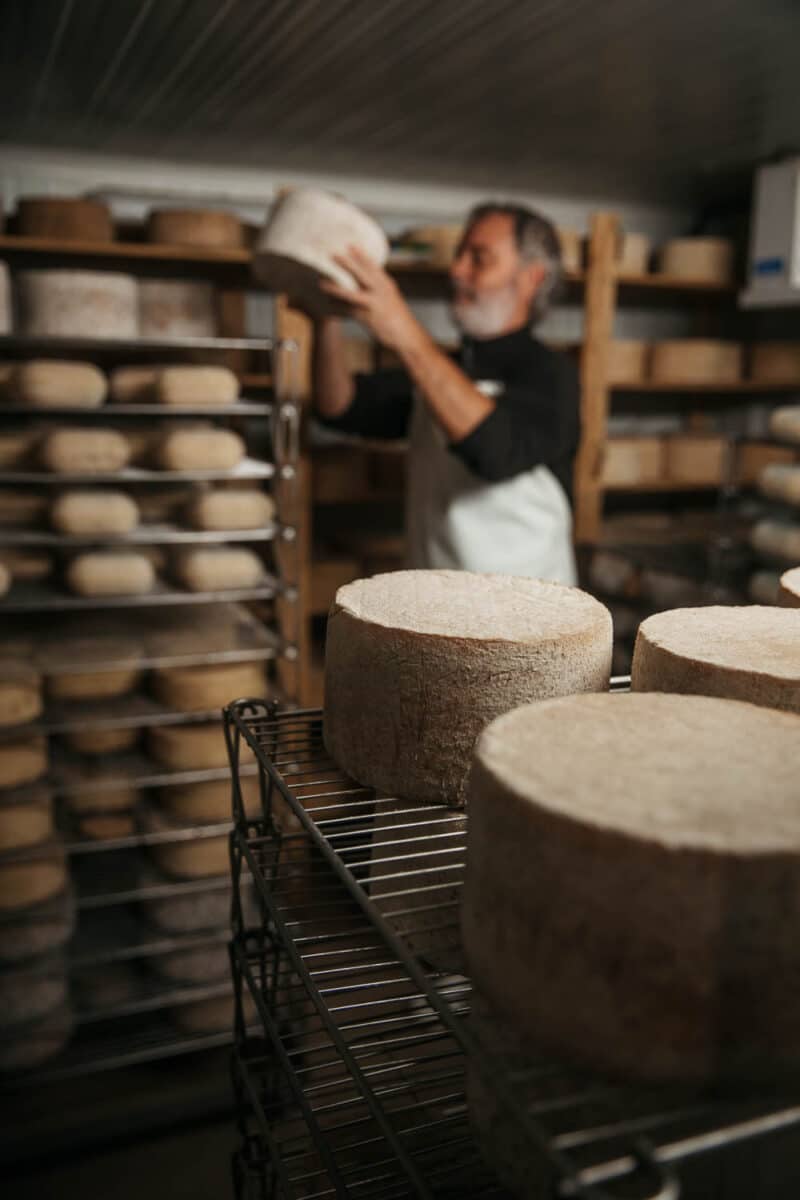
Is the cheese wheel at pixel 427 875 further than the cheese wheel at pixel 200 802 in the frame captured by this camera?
No

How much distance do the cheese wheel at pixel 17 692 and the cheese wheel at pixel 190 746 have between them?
1.01 ft

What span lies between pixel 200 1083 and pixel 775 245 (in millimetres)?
2976

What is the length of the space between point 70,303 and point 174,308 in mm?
358

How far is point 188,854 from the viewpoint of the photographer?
8.10ft

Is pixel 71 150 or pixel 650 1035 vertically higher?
pixel 71 150

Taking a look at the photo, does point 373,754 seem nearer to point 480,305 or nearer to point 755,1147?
point 755,1147

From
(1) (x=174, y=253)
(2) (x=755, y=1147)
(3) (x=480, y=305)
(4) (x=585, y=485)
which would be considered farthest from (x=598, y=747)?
(4) (x=585, y=485)

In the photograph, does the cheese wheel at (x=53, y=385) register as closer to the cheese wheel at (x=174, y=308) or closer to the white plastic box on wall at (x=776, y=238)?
the cheese wheel at (x=174, y=308)

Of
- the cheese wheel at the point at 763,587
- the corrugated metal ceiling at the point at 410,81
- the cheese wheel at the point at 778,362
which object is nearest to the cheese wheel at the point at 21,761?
A: the corrugated metal ceiling at the point at 410,81

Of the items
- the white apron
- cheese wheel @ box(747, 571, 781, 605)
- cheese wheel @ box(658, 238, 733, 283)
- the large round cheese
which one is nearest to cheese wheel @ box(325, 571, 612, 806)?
the large round cheese

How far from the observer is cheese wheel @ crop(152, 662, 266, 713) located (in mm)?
2424

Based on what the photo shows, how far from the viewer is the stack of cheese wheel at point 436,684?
28.0 inches

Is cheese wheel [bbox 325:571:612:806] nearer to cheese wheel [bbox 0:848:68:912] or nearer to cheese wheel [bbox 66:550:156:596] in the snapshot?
cheese wheel [bbox 66:550:156:596]

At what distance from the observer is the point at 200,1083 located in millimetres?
2520
